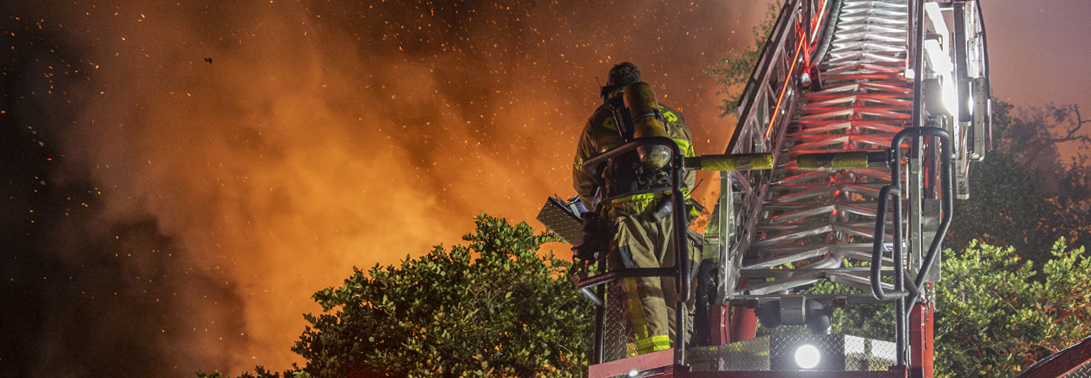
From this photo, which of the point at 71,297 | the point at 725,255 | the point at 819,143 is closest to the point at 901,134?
the point at 725,255

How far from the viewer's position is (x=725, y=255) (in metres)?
5.11

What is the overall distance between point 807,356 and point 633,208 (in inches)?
59.0

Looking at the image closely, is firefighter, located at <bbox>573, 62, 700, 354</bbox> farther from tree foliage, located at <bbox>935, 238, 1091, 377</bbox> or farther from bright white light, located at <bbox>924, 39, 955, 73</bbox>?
tree foliage, located at <bbox>935, 238, 1091, 377</bbox>

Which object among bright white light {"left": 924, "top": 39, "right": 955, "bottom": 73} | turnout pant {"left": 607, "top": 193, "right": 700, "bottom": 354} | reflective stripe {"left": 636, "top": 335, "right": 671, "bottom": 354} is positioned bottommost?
reflective stripe {"left": 636, "top": 335, "right": 671, "bottom": 354}

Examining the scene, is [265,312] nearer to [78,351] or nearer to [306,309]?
[306,309]

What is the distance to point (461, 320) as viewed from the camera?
257 inches

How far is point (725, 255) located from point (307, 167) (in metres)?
11.6

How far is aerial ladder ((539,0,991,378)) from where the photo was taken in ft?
10.4

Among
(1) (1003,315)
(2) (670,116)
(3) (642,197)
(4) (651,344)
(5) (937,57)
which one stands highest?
(5) (937,57)

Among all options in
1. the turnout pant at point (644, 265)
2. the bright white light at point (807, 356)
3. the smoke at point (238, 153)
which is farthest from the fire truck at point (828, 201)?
the smoke at point (238, 153)

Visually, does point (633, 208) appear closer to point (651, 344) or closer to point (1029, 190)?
point (651, 344)

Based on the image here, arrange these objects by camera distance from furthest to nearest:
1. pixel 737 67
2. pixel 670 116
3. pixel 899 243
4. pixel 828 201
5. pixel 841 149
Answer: pixel 737 67 < pixel 841 149 < pixel 828 201 < pixel 670 116 < pixel 899 243

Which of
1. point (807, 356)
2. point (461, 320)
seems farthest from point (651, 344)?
point (461, 320)

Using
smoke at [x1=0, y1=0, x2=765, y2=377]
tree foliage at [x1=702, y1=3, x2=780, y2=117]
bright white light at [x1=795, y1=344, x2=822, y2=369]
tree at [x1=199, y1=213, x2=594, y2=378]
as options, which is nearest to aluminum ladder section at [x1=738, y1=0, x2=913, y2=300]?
tree at [x1=199, y1=213, x2=594, y2=378]
